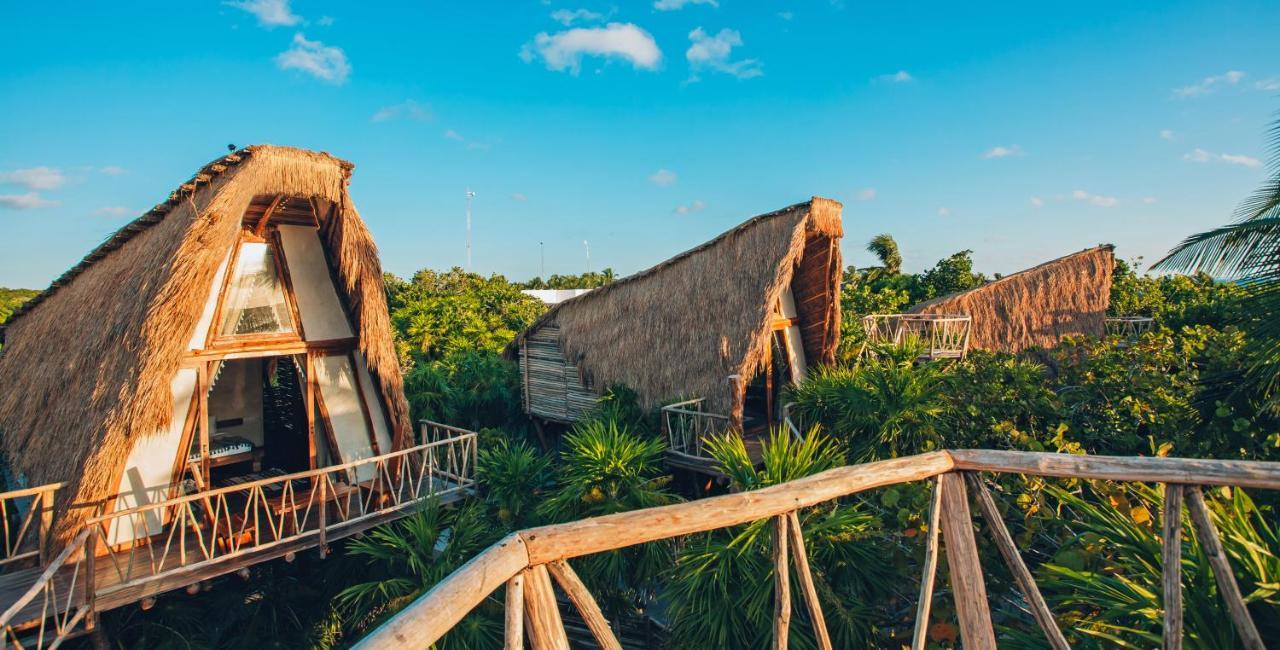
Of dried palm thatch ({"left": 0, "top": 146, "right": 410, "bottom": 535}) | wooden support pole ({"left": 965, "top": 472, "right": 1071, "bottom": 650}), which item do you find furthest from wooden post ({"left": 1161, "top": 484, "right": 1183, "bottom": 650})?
dried palm thatch ({"left": 0, "top": 146, "right": 410, "bottom": 535})

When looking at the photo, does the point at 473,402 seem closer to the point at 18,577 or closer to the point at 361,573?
the point at 361,573

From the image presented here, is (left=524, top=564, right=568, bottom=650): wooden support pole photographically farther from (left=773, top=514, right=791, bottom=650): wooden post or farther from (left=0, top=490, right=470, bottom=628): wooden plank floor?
(left=0, top=490, right=470, bottom=628): wooden plank floor

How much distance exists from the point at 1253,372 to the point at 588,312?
8.99 meters

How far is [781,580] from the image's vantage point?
242 cm

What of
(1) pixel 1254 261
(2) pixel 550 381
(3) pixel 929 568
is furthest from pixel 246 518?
(1) pixel 1254 261

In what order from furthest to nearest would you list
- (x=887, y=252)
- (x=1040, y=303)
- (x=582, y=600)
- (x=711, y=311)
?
1. (x=887, y=252)
2. (x=1040, y=303)
3. (x=711, y=311)
4. (x=582, y=600)

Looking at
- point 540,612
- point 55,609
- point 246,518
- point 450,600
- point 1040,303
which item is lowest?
point 55,609

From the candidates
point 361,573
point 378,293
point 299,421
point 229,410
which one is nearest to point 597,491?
point 361,573

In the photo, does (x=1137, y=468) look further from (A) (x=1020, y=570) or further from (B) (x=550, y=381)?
(B) (x=550, y=381)

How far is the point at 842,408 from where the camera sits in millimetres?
8055

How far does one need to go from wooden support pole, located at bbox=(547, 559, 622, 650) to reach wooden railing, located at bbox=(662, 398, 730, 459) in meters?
6.82

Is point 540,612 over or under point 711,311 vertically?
under

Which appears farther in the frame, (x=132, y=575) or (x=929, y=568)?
(x=132, y=575)

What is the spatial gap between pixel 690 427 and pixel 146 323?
22.1 ft
